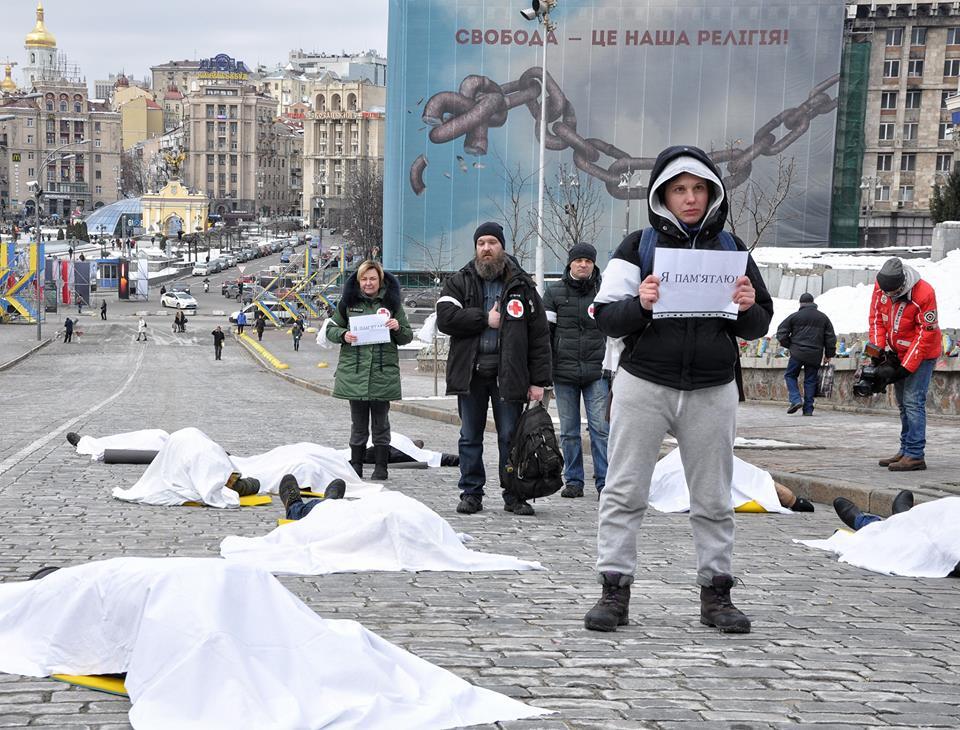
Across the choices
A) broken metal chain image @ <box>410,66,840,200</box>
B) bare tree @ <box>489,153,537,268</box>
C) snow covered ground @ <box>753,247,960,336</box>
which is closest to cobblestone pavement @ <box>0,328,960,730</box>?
snow covered ground @ <box>753,247,960,336</box>

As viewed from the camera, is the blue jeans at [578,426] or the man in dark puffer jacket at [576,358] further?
the blue jeans at [578,426]

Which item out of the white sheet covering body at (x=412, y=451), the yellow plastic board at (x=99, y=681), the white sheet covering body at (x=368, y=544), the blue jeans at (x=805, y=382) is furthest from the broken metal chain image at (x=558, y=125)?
the yellow plastic board at (x=99, y=681)

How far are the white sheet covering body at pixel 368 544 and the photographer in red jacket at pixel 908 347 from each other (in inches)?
209

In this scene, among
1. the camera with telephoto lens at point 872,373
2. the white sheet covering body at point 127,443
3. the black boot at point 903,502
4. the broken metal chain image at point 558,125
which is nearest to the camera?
the black boot at point 903,502

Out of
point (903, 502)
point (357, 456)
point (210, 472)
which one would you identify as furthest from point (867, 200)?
point (903, 502)

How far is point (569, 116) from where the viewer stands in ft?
253

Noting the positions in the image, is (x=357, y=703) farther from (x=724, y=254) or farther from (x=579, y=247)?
(x=579, y=247)

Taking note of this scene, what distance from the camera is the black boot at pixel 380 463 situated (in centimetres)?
1179

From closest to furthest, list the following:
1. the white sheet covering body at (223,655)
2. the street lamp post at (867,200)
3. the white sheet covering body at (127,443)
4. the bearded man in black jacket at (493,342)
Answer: the white sheet covering body at (223,655), the bearded man in black jacket at (493,342), the white sheet covering body at (127,443), the street lamp post at (867,200)

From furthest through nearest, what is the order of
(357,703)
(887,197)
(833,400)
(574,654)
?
1. (887,197)
2. (833,400)
3. (574,654)
4. (357,703)

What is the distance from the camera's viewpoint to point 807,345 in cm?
1967

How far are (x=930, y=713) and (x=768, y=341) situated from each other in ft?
65.6

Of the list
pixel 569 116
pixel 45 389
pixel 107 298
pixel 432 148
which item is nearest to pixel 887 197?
pixel 569 116

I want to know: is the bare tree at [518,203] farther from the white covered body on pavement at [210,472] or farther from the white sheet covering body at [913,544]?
the white sheet covering body at [913,544]
